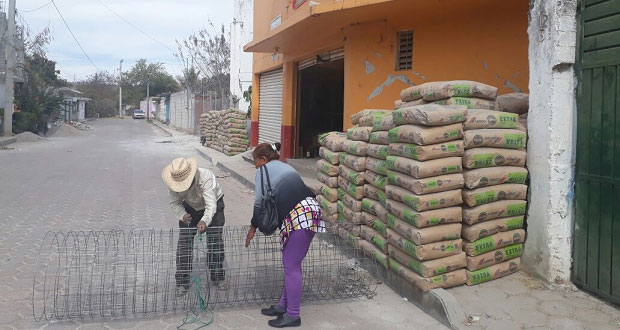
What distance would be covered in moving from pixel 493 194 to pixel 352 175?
176 cm

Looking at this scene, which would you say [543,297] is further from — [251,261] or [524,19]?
[524,19]

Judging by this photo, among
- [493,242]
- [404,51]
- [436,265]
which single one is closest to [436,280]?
[436,265]

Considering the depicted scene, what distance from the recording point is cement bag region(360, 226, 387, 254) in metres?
5.07

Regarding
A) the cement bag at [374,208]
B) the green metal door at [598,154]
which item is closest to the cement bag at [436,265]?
the cement bag at [374,208]

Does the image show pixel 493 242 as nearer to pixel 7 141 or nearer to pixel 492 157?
pixel 492 157

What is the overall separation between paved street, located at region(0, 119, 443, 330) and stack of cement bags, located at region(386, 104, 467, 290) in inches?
17.1

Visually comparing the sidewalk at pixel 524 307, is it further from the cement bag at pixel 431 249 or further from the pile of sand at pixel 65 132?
the pile of sand at pixel 65 132

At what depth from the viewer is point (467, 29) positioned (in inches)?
309

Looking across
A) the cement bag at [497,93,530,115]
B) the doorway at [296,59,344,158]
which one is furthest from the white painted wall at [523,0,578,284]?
the doorway at [296,59,344,158]

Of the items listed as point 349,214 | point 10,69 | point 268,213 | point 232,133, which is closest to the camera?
point 268,213

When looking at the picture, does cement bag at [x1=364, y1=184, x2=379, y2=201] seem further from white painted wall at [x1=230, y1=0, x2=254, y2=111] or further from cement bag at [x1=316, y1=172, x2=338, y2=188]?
white painted wall at [x1=230, y1=0, x2=254, y2=111]

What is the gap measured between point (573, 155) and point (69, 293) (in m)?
4.72

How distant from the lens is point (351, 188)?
19.5ft

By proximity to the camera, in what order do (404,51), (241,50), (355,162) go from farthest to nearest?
(241,50), (404,51), (355,162)
